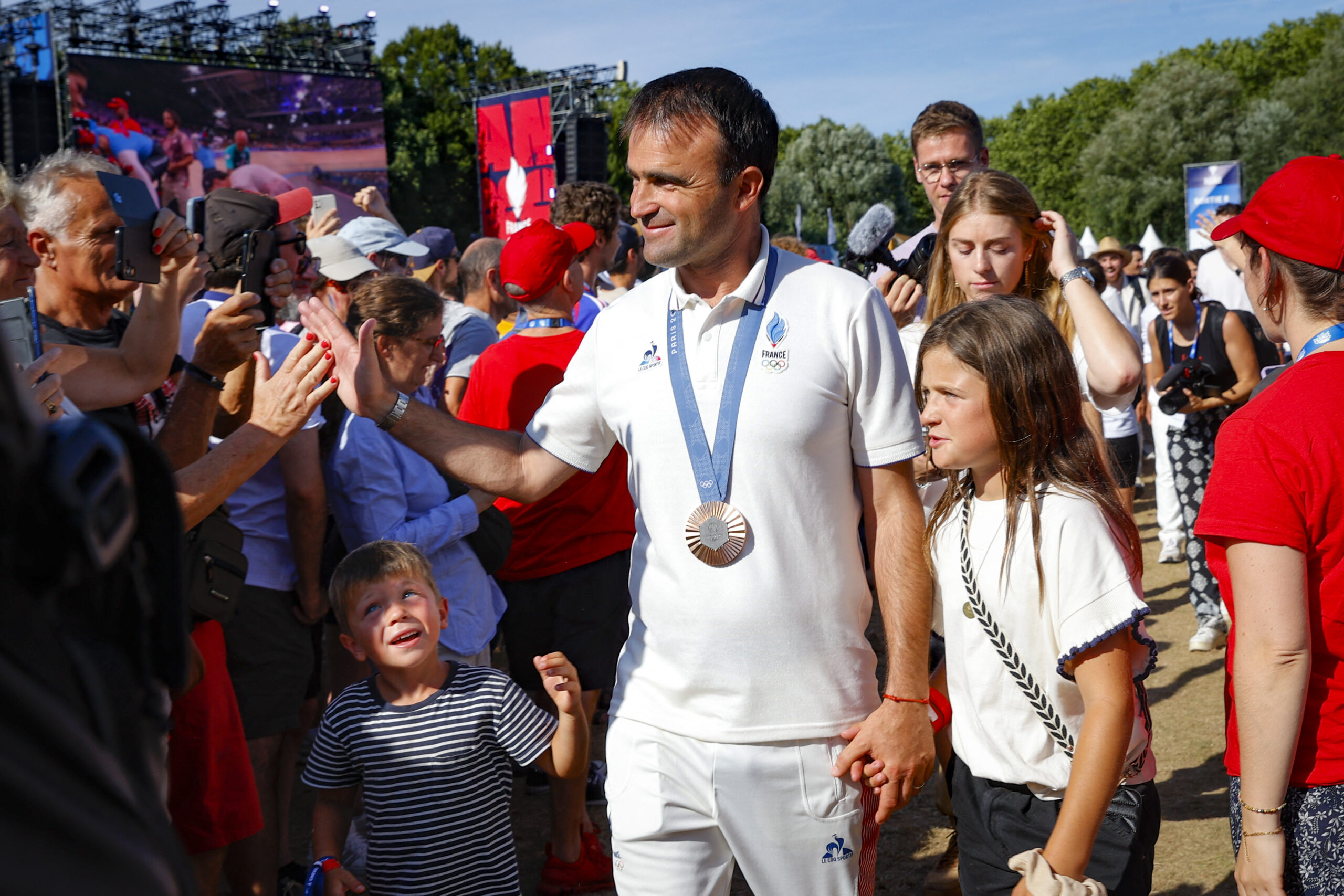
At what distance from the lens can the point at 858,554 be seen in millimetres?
2297

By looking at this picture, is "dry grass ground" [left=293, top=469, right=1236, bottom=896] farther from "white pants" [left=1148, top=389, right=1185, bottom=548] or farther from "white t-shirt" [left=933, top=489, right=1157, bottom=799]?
"white pants" [left=1148, top=389, right=1185, bottom=548]

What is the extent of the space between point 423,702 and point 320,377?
0.94 meters

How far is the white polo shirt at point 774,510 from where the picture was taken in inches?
86.9

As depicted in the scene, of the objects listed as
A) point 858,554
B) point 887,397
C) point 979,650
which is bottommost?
point 979,650

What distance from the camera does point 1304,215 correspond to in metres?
2.07

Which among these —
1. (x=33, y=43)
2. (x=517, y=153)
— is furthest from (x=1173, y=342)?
(x=33, y=43)

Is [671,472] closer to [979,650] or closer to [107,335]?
[979,650]

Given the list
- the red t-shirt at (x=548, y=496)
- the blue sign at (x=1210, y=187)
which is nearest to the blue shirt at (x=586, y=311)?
the red t-shirt at (x=548, y=496)

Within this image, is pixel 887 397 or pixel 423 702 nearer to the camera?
pixel 887 397

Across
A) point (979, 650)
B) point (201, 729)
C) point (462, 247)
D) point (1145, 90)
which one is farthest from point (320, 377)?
point (1145, 90)

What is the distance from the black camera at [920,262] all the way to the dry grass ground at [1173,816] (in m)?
2.23

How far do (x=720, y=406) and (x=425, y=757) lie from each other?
53.0 inches

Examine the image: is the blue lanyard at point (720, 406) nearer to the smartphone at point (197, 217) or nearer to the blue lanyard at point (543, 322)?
the smartphone at point (197, 217)

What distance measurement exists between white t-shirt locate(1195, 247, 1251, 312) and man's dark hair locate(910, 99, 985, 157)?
21.1 feet
